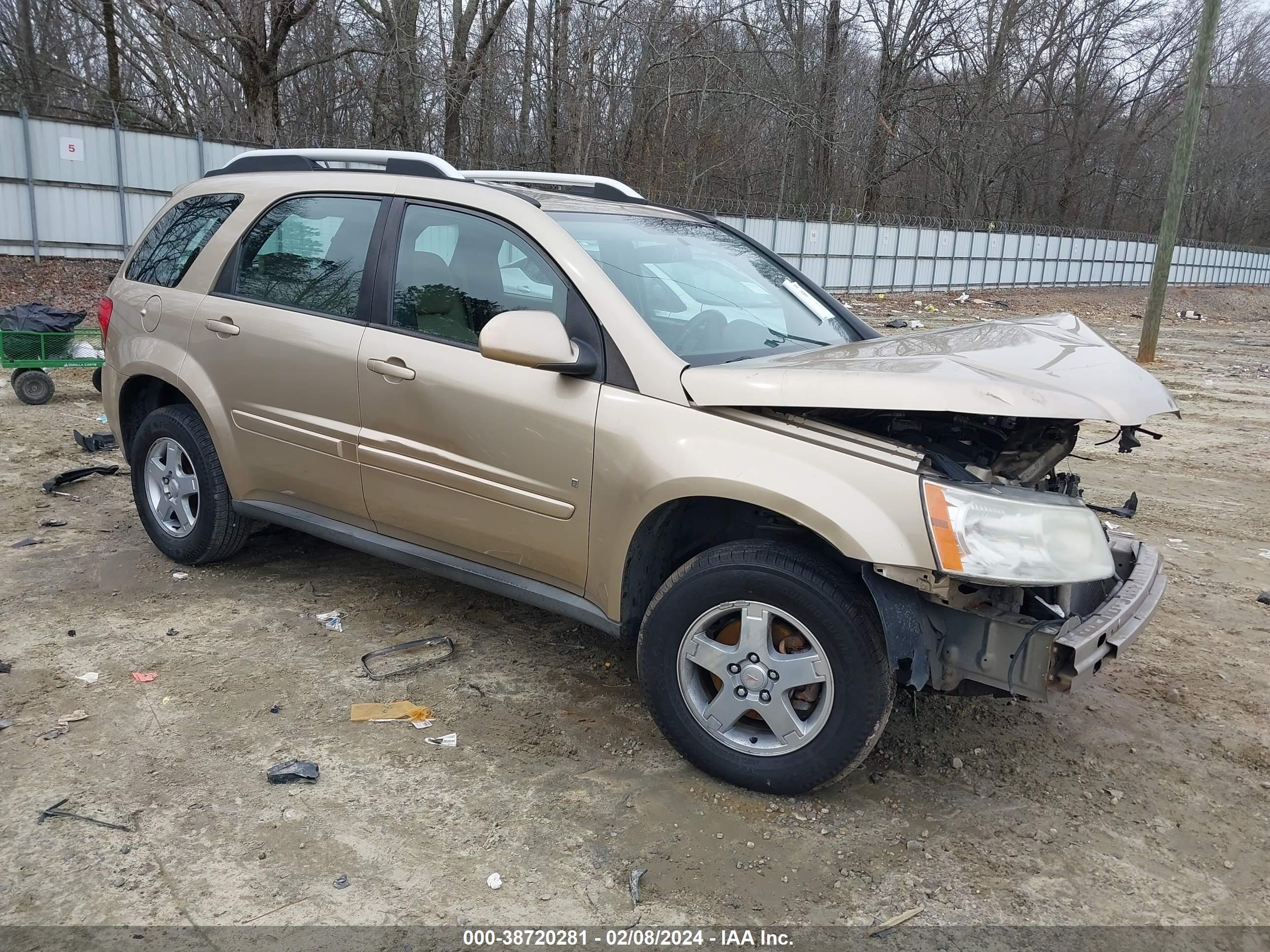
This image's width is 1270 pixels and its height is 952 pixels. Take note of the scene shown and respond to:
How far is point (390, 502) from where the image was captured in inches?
156

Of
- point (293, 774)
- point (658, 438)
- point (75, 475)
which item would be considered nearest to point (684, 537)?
point (658, 438)

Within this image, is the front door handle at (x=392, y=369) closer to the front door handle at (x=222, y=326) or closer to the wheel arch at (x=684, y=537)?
the front door handle at (x=222, y=326)

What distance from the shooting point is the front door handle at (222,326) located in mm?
4375

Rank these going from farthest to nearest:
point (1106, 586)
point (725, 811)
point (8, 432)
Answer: point (8, 432)
point (1106, 586)
point (725, 811)

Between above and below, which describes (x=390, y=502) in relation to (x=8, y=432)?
above

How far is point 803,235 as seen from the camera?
1070 inches

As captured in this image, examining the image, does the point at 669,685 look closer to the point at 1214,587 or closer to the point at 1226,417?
the point at 1214,587

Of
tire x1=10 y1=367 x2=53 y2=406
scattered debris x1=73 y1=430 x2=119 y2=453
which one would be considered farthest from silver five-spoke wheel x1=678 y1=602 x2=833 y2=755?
tire x1=10 y1=367 x2=53 y2=406

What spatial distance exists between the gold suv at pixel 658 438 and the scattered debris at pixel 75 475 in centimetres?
198

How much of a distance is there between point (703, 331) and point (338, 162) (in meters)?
2.08

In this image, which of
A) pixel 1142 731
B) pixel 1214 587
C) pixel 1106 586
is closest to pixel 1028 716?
pixel 1142 731

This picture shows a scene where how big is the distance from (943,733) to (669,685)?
44.8 inches

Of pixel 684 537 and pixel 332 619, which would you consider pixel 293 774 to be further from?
pixel 684 537

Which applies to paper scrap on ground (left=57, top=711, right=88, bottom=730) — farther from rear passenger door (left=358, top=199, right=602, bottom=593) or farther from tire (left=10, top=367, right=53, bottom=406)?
tire (left=10, top=367, right=53, bottom=406)
